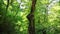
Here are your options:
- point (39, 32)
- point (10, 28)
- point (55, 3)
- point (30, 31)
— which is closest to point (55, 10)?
point (55, 3)

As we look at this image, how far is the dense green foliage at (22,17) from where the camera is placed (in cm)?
2547

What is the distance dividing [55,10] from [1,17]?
6.01 m

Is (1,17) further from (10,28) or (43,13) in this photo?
(43,13)

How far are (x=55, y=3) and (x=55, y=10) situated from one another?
1854 mm

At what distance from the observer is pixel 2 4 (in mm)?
26719

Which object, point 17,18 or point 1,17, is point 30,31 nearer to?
point 1,17

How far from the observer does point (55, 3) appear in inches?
1030

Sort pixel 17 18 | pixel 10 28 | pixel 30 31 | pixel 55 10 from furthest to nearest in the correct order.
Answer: pixel 17 18, pixel 10 28, pixel 55 10, pixel 30 31

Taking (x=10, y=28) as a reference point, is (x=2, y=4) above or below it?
above

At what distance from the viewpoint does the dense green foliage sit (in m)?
25.5

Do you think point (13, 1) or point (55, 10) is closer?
point (55, 10)

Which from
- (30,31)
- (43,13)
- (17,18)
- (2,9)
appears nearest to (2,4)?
(2,9)

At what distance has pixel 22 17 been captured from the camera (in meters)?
27.2

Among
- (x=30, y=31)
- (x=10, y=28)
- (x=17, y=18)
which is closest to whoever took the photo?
(x=30, y=31)
